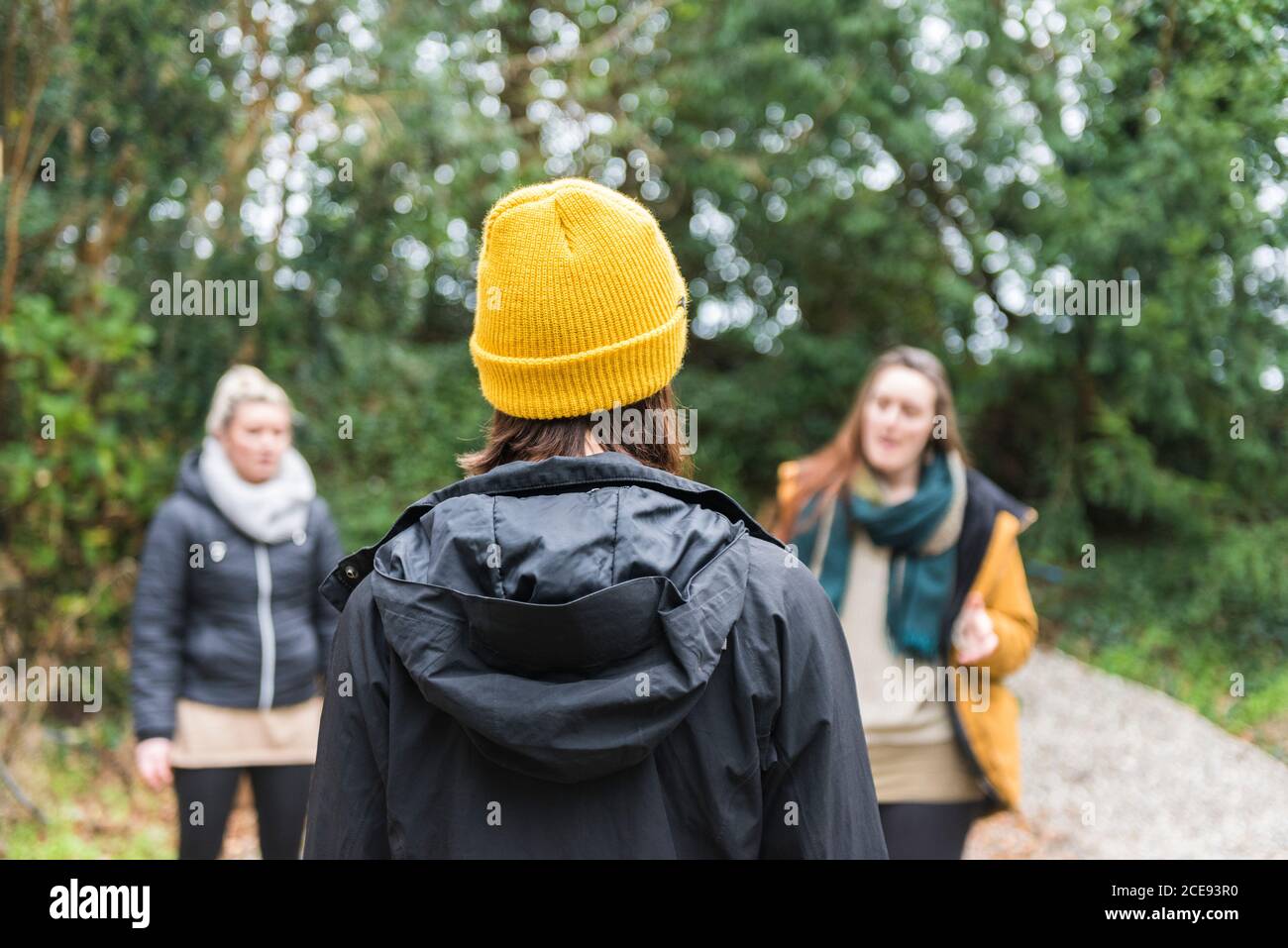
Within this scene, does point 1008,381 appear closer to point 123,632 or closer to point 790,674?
point 123,632

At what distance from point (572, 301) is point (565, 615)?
450mm

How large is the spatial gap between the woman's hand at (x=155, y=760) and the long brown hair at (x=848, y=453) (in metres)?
1.96

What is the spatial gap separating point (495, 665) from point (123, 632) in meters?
6.05

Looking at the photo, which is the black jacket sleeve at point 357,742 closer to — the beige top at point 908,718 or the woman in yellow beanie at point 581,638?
the woman in yellow beanie at point 581,638

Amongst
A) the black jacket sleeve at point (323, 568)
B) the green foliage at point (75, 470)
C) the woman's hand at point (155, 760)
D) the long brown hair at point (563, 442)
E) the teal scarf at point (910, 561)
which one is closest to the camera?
the long brown hair at point (563, 442)

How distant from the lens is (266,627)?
354cm

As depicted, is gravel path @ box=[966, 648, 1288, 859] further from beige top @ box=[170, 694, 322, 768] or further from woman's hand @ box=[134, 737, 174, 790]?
woman's hand @ box=[134, 737, 174, 790]

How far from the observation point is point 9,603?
597cm

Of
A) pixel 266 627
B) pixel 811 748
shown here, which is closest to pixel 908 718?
pixel 811 748

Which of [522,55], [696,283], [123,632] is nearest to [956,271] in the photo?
[696,283]

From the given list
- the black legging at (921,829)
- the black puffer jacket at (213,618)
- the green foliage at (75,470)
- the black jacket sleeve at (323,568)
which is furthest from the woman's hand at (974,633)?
the green foliage at (75,470)

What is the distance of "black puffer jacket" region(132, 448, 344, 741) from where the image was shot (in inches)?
135

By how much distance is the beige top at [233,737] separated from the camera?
11.2 feet
